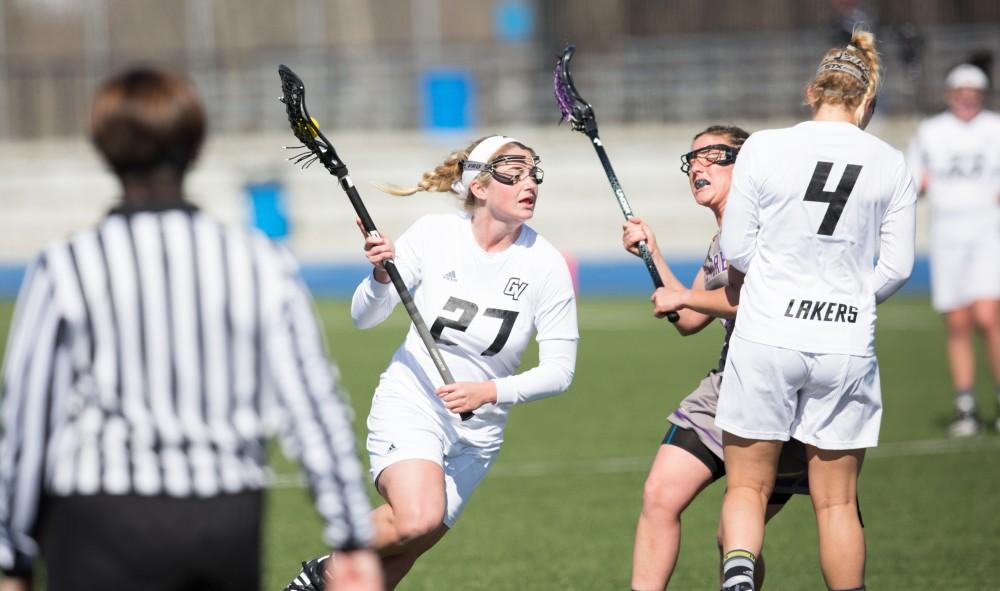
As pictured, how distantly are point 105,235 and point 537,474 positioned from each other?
626cm

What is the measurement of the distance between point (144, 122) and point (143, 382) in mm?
517

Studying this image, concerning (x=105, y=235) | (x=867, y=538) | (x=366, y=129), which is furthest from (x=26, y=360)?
(x=366, y=129)

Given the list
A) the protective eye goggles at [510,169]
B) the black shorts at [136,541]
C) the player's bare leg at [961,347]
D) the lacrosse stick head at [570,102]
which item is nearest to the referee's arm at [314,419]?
the black shorts at [136,541]

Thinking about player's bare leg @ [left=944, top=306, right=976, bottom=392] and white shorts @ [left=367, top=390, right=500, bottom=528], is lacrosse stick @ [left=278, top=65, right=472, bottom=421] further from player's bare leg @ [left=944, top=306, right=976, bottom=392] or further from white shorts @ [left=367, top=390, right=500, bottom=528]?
player's bare leg @ [left=944, top=306, right=976, bottom=392]

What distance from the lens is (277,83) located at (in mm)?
24297

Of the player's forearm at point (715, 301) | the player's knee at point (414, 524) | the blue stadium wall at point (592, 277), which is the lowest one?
the blue stadium wall at point (592, 277)

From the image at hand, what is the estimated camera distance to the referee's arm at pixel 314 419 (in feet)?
9.51

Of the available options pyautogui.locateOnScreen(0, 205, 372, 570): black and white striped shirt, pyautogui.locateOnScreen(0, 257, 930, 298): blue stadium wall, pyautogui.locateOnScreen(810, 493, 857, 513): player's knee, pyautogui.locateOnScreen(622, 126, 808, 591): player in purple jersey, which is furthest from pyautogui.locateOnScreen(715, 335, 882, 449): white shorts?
pyautogui.locateOnScreen(0, 257, 930, 298): blue stadium wall

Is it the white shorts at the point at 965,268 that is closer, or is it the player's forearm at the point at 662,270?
the player's forearm at the point at 662,270

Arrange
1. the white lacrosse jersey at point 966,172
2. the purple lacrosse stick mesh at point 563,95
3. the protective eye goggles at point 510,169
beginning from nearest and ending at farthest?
the protective eye goggles at point 510,169, the purple lacrosse stick mesh at point 563,95, the white lacrosse jersey at point 966,172

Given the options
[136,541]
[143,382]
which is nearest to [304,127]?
[143,382]

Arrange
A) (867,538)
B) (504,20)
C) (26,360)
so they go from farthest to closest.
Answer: (504,20) < (867,538) < (26,360)

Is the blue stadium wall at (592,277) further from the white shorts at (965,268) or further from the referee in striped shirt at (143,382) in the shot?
the referee in striped shirt at (143,382)

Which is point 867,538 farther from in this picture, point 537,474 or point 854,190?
point 854,190
